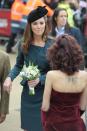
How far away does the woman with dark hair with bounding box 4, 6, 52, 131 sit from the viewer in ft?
18.7

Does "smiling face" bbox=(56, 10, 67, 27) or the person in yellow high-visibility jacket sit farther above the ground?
"smiling face" bbox=(56, 10, 67, 27)

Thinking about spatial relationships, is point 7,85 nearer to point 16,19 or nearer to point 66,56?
point 66,56

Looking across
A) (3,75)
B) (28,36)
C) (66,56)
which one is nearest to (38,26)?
(28,36)

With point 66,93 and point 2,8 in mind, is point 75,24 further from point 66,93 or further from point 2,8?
point 66,93

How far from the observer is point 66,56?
14.4ft

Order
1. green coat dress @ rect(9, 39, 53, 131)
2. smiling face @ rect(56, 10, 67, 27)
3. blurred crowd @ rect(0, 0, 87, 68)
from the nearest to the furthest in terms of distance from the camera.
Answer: green coat dress @ rect(9, 39, 53, 131) → smiling face @ rect(56, 10, 67, 27) → blurred crowd @ rect(0, 0, 87, 68)

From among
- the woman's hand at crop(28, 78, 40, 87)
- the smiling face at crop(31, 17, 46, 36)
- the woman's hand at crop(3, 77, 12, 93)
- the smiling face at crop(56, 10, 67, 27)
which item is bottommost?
the woman's hand at crop(3, 77, 12, 93)

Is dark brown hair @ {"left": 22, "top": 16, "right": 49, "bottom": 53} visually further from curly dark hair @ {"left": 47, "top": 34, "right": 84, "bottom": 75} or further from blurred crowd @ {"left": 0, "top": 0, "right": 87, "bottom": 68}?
blurred crowd @ {"left": 0, "top": 0, "right": 87, "bottom": 68}

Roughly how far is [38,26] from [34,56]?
1.09ft

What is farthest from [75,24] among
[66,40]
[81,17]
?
[66,40]

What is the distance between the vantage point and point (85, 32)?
13.6 metres

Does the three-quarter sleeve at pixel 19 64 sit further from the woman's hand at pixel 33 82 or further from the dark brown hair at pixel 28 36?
the woman's hand at pixel 33 82

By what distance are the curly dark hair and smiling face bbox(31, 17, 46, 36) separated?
1.24 m

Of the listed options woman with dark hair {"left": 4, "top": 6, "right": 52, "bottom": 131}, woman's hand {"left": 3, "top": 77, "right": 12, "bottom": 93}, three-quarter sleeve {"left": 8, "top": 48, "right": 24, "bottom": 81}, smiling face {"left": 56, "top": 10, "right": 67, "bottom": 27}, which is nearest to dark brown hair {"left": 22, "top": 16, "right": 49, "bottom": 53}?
woman with dark hair {"left": 4, "top": 6, "right": 52, "bottom": 131}
